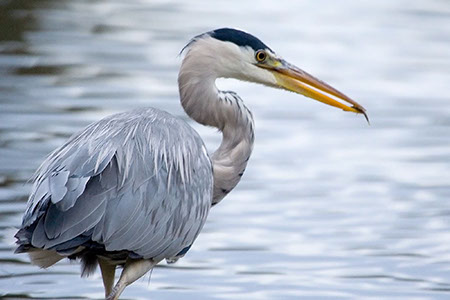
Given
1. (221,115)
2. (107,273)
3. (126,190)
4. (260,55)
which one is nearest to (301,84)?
(260,55)

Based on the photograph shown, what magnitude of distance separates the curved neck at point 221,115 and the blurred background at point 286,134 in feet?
2.78

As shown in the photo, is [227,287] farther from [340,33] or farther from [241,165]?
[340,33]

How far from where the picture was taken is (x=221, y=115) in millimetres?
8125

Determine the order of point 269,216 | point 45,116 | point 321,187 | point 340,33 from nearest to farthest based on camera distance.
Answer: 1. point 269,216
2. point 321,187
3. point 45,116
4. point 340,33

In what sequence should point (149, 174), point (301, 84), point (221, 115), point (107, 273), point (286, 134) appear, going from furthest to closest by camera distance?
point (286, 134) < point (301, 84) < point (221, 115) < point (107, 273) < point (149, 174)

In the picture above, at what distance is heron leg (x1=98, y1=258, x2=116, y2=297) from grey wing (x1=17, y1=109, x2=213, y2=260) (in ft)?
1.00

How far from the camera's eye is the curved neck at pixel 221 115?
8109 millimetres

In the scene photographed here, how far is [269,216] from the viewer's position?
1016cm

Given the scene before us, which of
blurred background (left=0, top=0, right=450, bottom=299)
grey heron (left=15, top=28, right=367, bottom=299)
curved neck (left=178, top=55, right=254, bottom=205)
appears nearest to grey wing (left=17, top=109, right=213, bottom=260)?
grey heron (left=15, top=28, right=367, bottom=299)

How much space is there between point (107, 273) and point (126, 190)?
2.23ft

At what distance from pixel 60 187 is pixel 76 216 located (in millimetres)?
174

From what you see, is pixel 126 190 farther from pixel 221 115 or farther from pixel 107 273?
pixel 221 115

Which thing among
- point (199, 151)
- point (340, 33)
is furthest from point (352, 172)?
point (340, 33)

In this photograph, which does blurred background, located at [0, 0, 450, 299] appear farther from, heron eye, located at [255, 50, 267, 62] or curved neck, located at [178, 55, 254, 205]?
heron eye, located at [255, 50, 267, 62]
